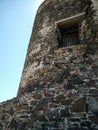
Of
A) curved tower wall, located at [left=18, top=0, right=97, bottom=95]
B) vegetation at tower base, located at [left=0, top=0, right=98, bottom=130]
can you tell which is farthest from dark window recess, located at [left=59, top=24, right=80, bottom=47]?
curved tower wall, located at [left=18, top=0, right=97, bottom=95]

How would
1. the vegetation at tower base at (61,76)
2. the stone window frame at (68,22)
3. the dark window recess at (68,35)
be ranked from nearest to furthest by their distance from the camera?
the vegetation at tower base at (61,76) → the stone window frame at (68,22) → the dark window recess at (68,35)

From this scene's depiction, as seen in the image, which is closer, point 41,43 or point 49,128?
point 49,128

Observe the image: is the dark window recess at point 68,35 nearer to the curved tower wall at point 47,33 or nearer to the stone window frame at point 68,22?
the stone window frame at point 68,22

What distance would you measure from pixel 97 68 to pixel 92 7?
5.84 feet

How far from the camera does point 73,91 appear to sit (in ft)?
13.0

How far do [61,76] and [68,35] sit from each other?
1.68m

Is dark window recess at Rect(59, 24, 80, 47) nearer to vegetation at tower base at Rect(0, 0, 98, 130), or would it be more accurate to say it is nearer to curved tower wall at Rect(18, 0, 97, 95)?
vegetation at tower base at Rect(0, 0, 98, 130)

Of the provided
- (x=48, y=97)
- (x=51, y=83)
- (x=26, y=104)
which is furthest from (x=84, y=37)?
(x=26, y=104)

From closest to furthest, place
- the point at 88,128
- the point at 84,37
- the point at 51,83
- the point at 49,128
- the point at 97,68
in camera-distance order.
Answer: the point at 88,128, the point at 49,128, the point at 97,68, the point at 51,83, the point at 84,37

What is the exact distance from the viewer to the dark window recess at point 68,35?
534 centimetres

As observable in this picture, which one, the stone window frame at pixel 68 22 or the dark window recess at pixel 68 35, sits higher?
the stone window frame at pixel 68 22

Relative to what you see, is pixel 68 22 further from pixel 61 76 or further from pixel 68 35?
pixel 61 76

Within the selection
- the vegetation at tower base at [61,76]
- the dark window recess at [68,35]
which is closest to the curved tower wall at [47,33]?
the vegetation at tower base at [61,76]

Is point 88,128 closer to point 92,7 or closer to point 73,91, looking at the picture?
point 73,91
